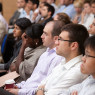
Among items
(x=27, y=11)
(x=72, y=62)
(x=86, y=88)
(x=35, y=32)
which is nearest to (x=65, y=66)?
(x=72, y=62)

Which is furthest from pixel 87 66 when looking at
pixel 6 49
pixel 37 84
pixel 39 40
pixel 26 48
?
pixel 6 49

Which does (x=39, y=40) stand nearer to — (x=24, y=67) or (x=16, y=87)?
(x=24, y=67)

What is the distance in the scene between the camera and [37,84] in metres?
2.18

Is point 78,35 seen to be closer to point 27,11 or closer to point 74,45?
point 74,45

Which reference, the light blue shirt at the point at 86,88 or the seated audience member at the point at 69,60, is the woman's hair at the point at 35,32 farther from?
the light blue shirt at the point at 86,88

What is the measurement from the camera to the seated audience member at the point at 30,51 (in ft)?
8.00

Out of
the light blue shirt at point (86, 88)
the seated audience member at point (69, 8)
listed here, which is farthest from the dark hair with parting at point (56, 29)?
the seated audience member at point (69, 8)

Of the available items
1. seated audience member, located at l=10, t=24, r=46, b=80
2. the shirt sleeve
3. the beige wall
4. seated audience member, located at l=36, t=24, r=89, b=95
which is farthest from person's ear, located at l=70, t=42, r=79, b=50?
the beige wall

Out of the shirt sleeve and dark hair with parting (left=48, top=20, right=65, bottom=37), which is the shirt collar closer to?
the shirt sleeve

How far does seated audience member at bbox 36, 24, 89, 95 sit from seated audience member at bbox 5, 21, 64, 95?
21 cm

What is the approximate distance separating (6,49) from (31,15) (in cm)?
230

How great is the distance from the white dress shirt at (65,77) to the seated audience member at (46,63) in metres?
0.21

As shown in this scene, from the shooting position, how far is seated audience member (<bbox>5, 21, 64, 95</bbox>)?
214 cm

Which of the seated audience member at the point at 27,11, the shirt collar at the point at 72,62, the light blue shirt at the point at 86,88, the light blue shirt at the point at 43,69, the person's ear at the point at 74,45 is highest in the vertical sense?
the person's ear at the point at 74,45
